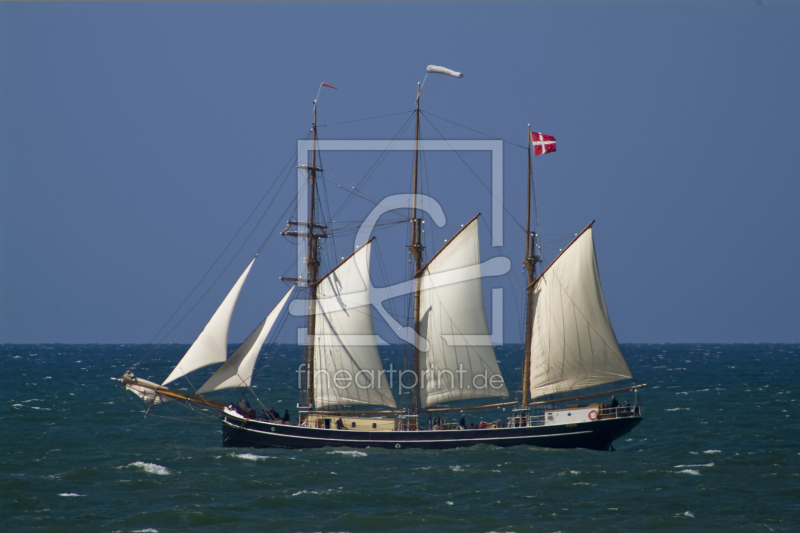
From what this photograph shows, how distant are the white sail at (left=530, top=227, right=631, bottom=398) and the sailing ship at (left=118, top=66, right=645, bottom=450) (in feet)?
0.19

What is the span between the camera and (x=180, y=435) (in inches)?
2242

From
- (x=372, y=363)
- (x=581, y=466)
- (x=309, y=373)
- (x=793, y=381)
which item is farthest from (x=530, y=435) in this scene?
(x=793, y=381)

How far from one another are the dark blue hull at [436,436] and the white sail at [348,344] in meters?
2.47

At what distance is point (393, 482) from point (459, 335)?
12782 mm

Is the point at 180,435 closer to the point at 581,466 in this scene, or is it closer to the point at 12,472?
the point at 12,472

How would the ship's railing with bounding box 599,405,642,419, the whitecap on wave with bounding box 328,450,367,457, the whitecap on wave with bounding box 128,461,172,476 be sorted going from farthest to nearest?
the ship's railing with bounding box 599,405,642,419
the whitecap on wave with bounding box 328,450,367,457
the whitecap on wave with bounding box 128,461,172,476

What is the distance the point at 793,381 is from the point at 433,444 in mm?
66780

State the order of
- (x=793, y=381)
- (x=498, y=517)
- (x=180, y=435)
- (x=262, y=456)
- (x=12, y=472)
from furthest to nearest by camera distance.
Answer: (x=793, y=381), (x=180, y=435), (x=262, y=456), (x=12, y=472), (x=498, y=517)

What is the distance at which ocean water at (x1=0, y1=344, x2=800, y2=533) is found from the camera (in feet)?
112

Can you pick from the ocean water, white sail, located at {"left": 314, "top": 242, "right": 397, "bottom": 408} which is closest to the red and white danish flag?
white sail, located at {"left": 314, "top": 242, "right": 397, "bottom": 408}

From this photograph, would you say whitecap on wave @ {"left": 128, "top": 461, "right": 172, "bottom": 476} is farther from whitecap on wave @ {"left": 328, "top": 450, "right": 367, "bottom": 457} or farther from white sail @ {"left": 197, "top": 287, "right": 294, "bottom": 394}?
whitecap on wave @ {"left": 328, "top": 450, "right": 367, "bottom": 457}

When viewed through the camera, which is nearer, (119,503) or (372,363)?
(119,503)

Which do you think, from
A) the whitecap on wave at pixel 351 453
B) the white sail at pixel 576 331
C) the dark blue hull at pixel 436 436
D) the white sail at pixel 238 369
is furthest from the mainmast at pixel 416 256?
the white sail at pixel 238 369

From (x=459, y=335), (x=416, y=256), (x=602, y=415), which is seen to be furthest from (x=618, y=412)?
(x=416, y=256)
